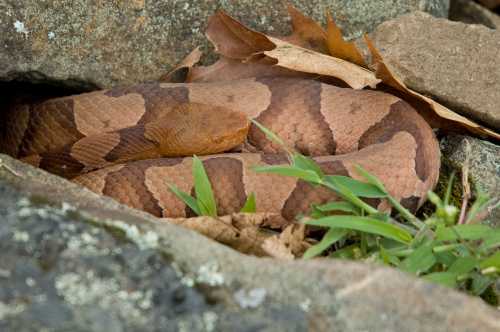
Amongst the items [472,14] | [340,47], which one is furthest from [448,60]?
[472,14]

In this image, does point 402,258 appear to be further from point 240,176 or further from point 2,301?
point 2,301

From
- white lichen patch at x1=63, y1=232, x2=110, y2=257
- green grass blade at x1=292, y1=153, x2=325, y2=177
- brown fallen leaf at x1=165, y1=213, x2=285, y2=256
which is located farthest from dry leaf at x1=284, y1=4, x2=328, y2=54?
white lichen patch at x1=63, y1=232, x2=110, y2=257

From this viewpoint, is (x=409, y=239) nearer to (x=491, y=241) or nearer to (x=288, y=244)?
(x=491, y=241)

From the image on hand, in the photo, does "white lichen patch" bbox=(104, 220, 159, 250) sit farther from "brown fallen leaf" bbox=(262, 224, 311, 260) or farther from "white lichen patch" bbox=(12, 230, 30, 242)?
"brown fallen leaf" bbox=(262, 224, 311, 260)

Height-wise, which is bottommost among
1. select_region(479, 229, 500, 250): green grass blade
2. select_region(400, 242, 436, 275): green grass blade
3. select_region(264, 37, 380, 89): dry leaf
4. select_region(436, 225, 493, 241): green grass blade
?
select_region(400, 242, 436, 275): green grass blade

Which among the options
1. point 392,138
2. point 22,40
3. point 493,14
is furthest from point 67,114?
point 493,14

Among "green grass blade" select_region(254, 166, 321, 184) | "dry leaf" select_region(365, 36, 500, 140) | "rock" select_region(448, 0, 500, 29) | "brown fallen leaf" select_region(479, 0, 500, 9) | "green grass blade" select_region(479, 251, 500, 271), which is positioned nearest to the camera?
"green grass blade" select_region(479, 251, 500, 271)
